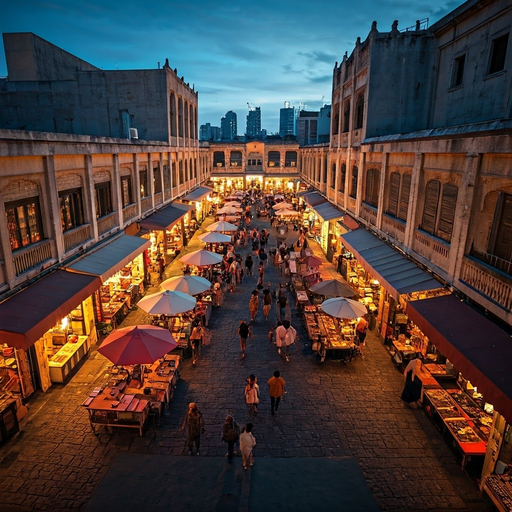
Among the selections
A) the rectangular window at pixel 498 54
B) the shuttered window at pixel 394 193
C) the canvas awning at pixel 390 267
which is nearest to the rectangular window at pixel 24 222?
the canvas awning at pixel 390 267

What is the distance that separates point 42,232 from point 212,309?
8.79 m

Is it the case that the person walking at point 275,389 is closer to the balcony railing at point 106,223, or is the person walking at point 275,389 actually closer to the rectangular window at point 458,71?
the balcony railing at point 106,223

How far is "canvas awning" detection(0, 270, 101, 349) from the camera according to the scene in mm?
8492

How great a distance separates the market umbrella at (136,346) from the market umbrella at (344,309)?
5.92 metres

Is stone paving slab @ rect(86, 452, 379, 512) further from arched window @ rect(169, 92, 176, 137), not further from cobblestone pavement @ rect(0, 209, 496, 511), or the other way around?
arched window @ rect(169, 92, 176, 137)

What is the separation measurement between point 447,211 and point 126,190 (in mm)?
15195

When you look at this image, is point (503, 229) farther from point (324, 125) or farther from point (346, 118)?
point (324, 125)

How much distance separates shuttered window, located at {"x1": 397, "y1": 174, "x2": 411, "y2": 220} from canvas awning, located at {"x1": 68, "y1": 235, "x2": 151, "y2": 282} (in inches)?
447

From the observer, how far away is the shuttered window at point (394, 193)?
15.3 meters

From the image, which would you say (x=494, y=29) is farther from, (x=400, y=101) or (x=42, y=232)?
(x=42, y=232)

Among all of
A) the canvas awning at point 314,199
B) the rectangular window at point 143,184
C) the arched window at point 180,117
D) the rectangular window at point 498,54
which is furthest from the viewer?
the arched window at point 180,117

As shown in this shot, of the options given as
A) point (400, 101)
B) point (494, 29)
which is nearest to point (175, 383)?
point (494, 29)

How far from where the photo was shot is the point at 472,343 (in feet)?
26.5

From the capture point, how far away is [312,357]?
1412cm
